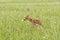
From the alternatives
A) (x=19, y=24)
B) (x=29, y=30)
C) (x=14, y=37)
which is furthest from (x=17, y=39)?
(x=19, y=24)

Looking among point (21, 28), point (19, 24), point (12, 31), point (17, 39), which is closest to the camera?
point (17, 39)

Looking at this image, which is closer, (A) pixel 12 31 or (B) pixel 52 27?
(A) pixel 12 31

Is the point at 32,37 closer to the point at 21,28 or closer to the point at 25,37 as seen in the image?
the point at 25,37

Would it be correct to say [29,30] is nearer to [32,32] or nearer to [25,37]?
[32,32]

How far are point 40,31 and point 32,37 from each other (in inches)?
24.7

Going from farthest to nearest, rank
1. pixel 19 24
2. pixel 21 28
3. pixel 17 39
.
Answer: pixel 19 24 → pixel 21 28 → pixel 17 39

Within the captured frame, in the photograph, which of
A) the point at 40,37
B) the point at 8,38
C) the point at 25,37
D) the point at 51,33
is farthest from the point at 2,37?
the point at 51,33

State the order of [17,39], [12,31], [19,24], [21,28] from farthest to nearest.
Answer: [19,24] → [21,28] → [12,31] → [17,39]

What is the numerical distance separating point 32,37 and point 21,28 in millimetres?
908

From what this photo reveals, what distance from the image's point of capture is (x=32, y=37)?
208 inches

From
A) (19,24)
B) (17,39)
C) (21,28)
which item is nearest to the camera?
(17,39)

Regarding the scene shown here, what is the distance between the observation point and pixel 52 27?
21.2 ft

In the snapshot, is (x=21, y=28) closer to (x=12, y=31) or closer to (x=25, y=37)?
(x=12, y=31)

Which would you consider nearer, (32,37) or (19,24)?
(32,37)
